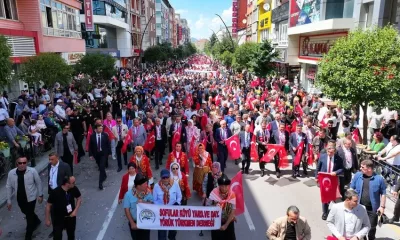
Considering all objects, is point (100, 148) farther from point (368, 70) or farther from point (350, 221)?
point (368, 70)

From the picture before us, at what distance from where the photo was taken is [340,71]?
30.2 ft

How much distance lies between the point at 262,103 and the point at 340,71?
6.22 metres

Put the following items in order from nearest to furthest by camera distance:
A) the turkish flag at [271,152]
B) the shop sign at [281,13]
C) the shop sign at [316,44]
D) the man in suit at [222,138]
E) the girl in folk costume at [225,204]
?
1. the girl in folk costume at [225,204]
2. the turkish flag at [271,152]
3. the man in suit at [222,138]
4. the shop sign at [316,44]
5. the shop sign at [281,13]

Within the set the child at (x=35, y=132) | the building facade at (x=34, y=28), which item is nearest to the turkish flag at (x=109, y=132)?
the child at (x=35, y=132)

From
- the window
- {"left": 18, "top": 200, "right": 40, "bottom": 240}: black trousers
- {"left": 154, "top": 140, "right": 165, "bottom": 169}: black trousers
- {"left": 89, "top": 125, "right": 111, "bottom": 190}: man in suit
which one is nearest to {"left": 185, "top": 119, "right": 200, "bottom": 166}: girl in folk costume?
{"left": 154, "top": 140, "right": 165, "bottom": 169}: black trousers

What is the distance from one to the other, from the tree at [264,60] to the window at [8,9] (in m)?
17.8

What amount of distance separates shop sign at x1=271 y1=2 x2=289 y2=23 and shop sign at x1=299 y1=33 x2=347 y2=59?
155 inches

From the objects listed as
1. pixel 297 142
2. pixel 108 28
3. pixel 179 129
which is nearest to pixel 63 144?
pixel 179 129

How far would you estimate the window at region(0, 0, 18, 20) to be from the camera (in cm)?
1747

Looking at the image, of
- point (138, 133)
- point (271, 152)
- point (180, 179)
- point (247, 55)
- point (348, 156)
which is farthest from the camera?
point (247, 55)

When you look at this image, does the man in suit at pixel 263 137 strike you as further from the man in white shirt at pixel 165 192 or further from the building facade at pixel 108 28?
the building facade at pixel 108 28

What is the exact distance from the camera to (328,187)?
6.88 meters

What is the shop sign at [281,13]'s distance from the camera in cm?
3058

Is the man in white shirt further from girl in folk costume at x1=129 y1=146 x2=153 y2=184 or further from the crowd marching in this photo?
girl in folk costume at x1=129 y1=146 x2=153 y2=184
